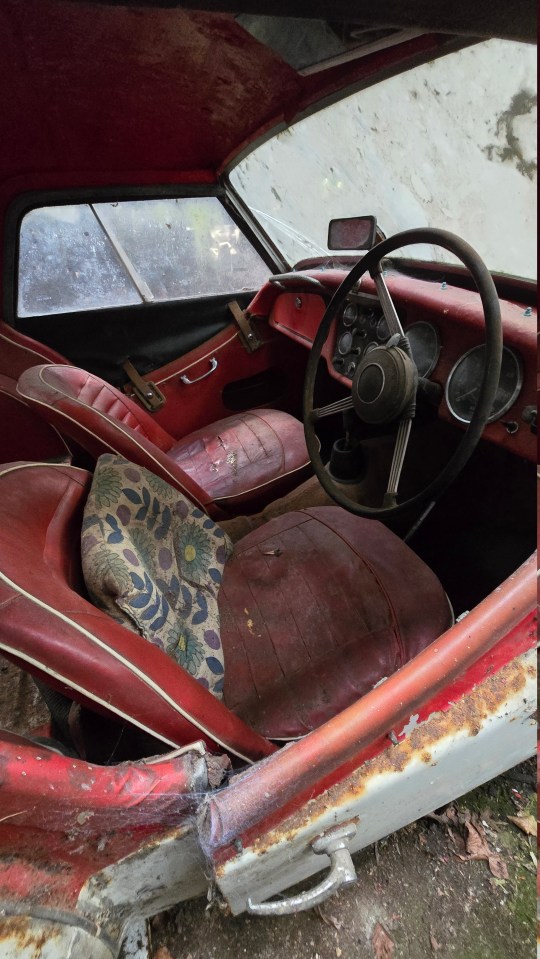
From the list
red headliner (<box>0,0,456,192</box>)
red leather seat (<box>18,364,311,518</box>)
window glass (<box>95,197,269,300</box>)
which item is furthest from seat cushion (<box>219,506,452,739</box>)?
window glass (<box>95,197,269,300</box>)

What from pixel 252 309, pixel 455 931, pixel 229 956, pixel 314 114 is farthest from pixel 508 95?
pixel 229 956

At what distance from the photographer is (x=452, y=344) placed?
4.40 ft

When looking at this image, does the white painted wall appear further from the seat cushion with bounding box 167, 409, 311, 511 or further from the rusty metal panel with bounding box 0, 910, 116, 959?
the rusty metal panel with bounding box 0, 910, 116, 959

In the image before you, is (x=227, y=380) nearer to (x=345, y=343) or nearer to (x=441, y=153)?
(x=345, y=343)

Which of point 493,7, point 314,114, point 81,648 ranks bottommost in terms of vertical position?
point 81,648

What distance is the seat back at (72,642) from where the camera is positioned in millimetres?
695

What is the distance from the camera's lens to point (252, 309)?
7.90 feet

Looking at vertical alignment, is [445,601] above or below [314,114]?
below

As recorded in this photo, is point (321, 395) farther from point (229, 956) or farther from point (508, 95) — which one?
point (229, 956)

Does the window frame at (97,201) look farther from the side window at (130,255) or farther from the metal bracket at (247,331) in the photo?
the metal bracket at (247,331)

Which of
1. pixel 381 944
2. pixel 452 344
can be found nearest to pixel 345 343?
pixel 452 344

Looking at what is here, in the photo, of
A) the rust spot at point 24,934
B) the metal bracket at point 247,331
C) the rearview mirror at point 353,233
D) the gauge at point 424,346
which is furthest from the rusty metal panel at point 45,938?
the metal bracket at point 247,331

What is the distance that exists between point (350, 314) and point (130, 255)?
1.26m

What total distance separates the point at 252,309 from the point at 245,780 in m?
2.11
